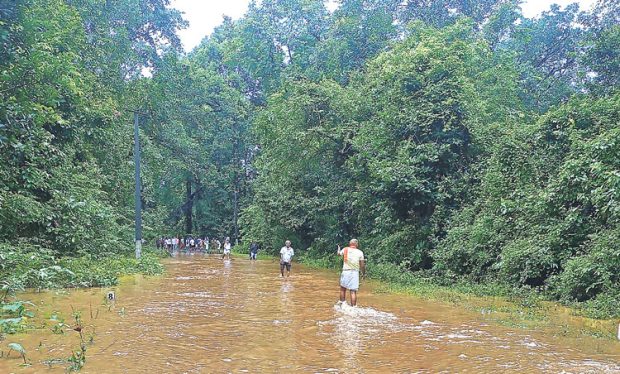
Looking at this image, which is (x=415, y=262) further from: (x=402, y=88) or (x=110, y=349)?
(x=110, y=349)

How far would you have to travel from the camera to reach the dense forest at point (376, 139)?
1460 centimetres

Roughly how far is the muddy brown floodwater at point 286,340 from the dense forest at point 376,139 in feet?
11.2

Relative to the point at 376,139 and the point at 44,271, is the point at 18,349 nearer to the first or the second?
the point at 44,271

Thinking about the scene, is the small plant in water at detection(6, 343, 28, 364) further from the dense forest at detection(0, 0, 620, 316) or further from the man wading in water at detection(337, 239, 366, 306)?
the man wading in water at detection(337, 239, 366, 306)

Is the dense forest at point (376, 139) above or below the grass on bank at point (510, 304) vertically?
above

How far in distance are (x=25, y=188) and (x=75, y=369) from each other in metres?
13.2

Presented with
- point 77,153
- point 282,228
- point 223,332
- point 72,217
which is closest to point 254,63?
point 282,228

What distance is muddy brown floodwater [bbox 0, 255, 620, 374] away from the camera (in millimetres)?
7027

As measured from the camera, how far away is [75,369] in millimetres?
6371

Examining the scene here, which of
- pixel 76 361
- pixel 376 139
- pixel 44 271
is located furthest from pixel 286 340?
pixel 376 139

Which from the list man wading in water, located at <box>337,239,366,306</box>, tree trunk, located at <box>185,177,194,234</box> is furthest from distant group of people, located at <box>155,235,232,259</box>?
man wading in water, located at <box>337,239,366,306</box>

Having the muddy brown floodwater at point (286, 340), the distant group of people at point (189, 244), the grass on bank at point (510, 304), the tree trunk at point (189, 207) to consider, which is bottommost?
the muddy brown floodwater at point (286, 340)

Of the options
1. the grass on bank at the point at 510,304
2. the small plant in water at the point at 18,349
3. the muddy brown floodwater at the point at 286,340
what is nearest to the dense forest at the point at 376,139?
the grass on bank at the point at 510,304

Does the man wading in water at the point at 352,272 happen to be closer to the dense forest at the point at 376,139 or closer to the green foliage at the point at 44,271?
the dense forest at the point at 376,139
